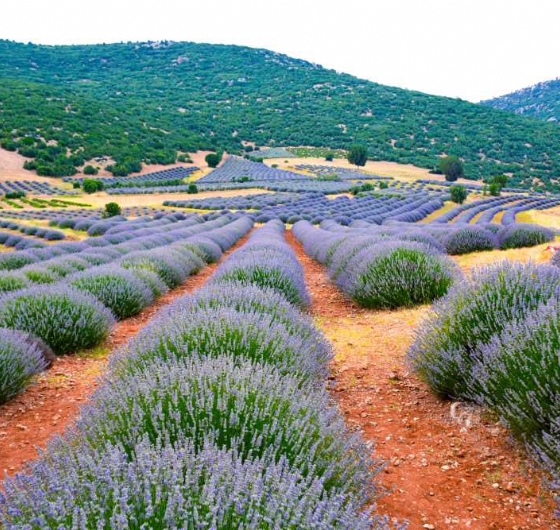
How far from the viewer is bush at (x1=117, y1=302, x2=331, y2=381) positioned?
341 cm

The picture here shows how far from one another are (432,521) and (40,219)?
104 feet

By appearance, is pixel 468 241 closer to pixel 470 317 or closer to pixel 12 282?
pixel 470 317

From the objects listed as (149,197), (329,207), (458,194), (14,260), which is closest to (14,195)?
(149,197)

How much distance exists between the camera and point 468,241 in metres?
13.3

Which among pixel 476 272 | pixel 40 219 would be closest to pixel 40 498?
pixel 476 272

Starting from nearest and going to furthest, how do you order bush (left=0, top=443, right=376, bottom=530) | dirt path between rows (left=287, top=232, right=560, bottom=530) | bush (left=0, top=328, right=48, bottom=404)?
bush (left=0, top=443, right=376, bottom=530)
dirt path between rows (left=287, top=232, right=560, bottom=530)
bush (left=0, top=328, right=48, bottom=404)

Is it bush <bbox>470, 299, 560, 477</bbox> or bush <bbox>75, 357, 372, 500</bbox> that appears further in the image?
bush <bbox>470, 299, 560, 477</bbox>

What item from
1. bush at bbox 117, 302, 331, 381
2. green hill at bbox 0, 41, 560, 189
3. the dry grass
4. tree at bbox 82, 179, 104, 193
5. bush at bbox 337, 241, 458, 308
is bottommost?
the dry grass

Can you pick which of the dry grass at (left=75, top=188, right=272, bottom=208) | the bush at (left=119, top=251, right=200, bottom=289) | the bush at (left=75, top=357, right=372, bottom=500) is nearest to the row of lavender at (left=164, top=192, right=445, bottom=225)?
the dry grass at (left=75, top=188, right=272, bottom=208)

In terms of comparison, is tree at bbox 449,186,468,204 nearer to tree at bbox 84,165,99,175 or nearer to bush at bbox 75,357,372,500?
tree at bbox 84,165,99,175

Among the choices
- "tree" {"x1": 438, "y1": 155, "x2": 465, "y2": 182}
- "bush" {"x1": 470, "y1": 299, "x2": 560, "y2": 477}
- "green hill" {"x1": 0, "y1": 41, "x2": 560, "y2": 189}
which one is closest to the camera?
"bush" {"x1": 470, "y1": 299, "x2": 560, "y2": 477}

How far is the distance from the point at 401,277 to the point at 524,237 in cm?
886

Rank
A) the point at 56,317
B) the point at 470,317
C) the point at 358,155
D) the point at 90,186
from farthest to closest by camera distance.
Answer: the point at 358,155
the point at 90,186
the point at 56,317
the point at 470,317

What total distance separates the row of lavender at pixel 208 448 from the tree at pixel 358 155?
239 feet
